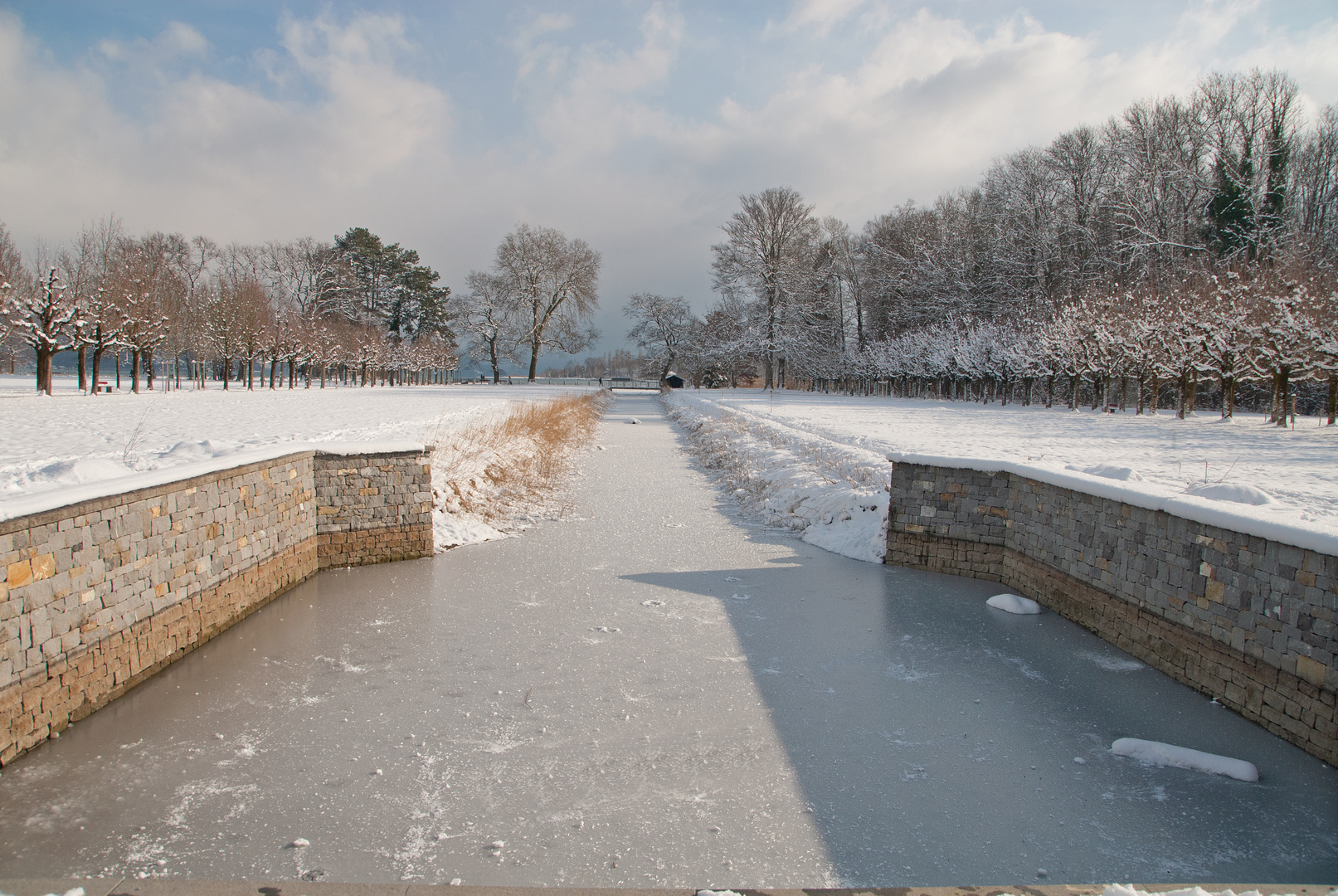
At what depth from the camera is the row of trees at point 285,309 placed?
26.4 meters

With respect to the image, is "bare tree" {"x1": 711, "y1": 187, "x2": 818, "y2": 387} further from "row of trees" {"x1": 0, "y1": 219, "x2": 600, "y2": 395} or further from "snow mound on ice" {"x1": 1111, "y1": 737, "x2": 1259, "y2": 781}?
"snow mound on ice" {"x1": 1111, "y1": 737, "x2": 1259, "y2": 781}

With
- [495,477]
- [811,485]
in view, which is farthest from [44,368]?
[811,485]

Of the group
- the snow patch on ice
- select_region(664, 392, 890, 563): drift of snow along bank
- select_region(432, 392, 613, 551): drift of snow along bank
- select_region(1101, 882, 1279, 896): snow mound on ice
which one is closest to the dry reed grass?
select_region(432, 392, 613, 551): drift of snow along bank

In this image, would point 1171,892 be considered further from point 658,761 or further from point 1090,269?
point 1090,269

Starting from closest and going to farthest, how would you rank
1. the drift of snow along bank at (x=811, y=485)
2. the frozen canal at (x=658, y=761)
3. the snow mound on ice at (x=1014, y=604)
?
the frozen canal at (x=658, y=761) < the snow mound on ice at (x=1014, y=604) < the drift of snow along bank at (x=811, y=485)

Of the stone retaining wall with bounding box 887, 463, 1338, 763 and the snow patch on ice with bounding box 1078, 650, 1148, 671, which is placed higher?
the stone retaining wall with bounding box 887, 463, 1338, 763

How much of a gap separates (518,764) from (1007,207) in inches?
1480

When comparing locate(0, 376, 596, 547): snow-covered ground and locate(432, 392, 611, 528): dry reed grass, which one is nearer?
locate(0, 376, 596, 547): snow-covered ground

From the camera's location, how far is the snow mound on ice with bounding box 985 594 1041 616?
6.14 meters

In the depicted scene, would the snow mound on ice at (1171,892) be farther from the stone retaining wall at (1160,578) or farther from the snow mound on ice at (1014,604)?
the snow mound on ice at (1014,604)

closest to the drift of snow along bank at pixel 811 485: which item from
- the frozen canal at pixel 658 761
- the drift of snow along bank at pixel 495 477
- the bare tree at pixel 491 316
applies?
the frozen canal at pixel 658 761

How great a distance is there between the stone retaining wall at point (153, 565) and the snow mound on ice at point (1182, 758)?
5395mm

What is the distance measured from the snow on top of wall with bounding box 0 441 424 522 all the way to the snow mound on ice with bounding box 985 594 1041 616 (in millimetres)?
5762

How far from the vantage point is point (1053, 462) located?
8.49 meters
